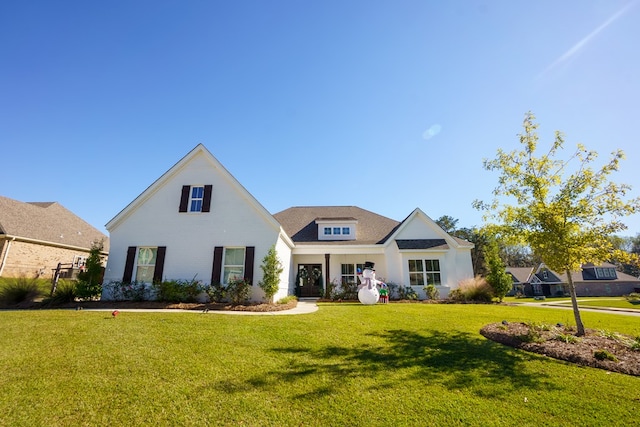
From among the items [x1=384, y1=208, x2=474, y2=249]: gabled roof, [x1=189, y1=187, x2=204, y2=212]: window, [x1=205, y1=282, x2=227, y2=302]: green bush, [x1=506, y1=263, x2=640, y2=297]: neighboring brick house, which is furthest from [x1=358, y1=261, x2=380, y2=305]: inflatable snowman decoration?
[x1=506, y1=263, x2=640, y2=297]: neighboring brick house

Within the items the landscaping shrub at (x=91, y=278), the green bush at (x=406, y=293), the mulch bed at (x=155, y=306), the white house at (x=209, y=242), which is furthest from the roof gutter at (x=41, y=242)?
the green bush at (x=406, y=293)

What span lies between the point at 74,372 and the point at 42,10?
11.4 meters

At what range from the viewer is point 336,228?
20.5 metres

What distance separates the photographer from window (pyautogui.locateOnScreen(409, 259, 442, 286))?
17.7 m

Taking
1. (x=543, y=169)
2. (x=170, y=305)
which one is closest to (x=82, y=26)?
(x=170, y=305)

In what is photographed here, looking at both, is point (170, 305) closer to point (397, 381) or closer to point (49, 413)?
point (49, 413)

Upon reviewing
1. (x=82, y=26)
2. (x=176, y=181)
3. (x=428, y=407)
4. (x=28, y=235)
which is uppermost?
(x=82, y=26)

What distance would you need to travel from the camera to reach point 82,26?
9383 millimetres

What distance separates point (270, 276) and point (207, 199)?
537cm

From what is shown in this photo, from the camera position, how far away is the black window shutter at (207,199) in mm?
14164

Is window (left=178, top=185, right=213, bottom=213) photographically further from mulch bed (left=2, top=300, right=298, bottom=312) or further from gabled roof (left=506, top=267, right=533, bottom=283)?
gabled roof (left=506, top=267, right=533, bottom=283)

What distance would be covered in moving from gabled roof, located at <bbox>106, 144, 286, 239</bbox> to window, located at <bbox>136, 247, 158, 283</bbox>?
6.94 ft

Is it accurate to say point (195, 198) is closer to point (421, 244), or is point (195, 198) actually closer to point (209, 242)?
point (209, 242)

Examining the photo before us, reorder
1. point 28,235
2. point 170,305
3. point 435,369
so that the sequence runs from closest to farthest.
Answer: point 435,369 → point 170,305 → point 28,235
